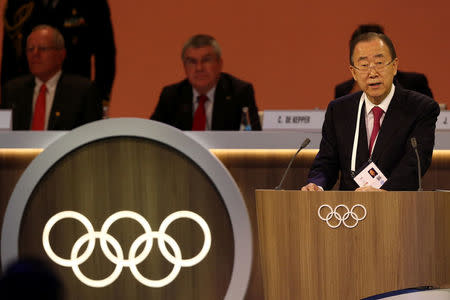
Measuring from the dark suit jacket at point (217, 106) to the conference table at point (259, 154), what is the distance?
1194mm

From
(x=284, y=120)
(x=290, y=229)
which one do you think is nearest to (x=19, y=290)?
(x=290, y=229)

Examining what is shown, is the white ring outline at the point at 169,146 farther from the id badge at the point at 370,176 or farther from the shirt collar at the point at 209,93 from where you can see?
the shirt collar at the point at 209,93

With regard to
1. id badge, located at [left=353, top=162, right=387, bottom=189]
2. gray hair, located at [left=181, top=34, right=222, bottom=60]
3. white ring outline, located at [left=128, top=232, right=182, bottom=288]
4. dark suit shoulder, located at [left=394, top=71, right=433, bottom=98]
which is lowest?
white ring outline, located at [left=128, top=232, right=182, bottom=288]

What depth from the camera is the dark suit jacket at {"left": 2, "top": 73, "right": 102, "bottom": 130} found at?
11.6ft

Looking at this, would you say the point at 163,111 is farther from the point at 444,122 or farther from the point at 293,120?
the point at 444,122

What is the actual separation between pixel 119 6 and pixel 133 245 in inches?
160

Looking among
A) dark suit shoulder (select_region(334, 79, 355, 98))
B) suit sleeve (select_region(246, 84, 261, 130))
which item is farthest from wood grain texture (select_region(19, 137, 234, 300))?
dark suit shoulder (select_region(334, 79, 355, 98))

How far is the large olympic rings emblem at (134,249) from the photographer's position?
2443 mm

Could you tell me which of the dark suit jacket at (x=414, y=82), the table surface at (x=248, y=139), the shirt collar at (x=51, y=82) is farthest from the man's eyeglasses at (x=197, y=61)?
the table surface at (x=248, y=139)

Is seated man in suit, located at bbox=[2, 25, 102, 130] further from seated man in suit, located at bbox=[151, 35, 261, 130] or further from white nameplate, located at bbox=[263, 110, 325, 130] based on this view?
white nameplate, located at bbox=[263, 110, 325, 130]

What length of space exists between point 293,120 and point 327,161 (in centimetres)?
47

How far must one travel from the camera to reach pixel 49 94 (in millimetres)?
3656

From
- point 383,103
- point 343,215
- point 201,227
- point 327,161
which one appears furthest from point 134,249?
point 383,103

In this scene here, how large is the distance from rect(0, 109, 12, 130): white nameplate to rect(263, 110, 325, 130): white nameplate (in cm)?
96
